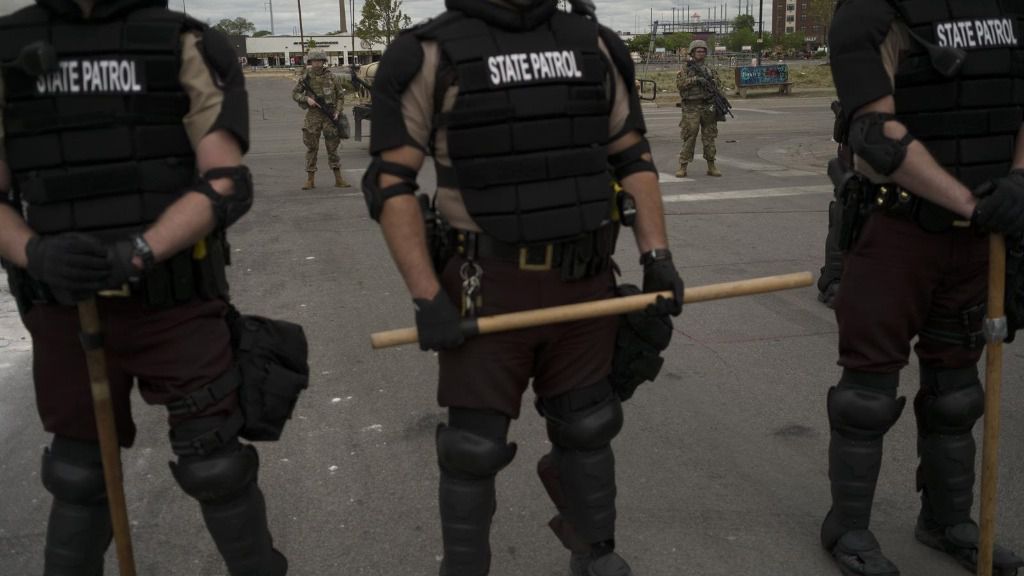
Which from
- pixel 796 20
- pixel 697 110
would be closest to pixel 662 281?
pixel 697 110

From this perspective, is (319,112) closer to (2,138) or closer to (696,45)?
(696,45)

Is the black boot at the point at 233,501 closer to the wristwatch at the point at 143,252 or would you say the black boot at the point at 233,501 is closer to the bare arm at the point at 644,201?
the wristwatch at the point at 143,252

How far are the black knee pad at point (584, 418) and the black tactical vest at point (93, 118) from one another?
4.06 feet

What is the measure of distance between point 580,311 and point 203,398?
103cm

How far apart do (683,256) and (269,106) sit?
29.7 meters

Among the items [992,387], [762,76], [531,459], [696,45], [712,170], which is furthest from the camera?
[762,76]

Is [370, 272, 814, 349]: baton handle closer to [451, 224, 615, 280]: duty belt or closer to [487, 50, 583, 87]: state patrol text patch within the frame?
[451, 224, 615, 280]: duty belt

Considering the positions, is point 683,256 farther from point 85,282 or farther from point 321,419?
point 85,282

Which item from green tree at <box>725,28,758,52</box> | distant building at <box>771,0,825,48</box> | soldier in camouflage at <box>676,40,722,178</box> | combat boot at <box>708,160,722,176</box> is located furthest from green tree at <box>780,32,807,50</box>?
combat boot at <box>708,160,722,176</box>

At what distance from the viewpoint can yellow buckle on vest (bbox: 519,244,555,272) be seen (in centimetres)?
279

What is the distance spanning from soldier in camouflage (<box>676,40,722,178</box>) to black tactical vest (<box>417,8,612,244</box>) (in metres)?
10.9

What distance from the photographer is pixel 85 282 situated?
7.93ft

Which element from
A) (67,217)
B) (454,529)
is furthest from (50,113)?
(454,529)

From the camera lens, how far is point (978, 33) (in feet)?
9.83
